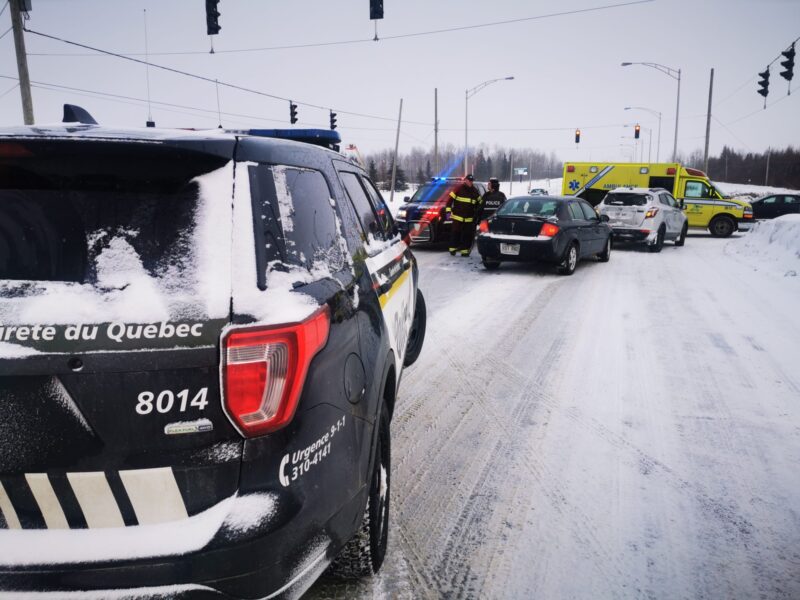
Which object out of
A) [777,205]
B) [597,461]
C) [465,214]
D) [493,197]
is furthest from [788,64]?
[597,461]

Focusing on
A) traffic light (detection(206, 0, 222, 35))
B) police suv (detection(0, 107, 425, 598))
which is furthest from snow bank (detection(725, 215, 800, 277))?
traffic light (detection(206, 0, 222, 35))

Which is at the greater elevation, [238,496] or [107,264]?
[107,264]

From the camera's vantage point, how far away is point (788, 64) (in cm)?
1742

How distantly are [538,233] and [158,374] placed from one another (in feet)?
33.8

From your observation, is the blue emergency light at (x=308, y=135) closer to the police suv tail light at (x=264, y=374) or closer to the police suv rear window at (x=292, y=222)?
the police suv rear window at (x=292, y=222)

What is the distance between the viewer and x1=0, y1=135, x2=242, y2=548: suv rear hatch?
1.52 m

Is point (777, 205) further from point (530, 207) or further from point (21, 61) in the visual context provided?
point (21, 61)

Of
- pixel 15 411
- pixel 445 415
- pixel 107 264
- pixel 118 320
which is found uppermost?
pixel 107 264

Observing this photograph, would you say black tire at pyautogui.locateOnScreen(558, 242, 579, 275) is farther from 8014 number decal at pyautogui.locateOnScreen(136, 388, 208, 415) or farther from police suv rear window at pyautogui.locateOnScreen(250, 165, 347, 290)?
8014 number decal at pyautogui.locateOnScreen(136, 388, 208, 415)

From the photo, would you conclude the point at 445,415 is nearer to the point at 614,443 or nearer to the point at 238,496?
the point at 614,443


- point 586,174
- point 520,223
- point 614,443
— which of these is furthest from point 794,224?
point 614,443

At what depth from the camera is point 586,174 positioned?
2217 cm

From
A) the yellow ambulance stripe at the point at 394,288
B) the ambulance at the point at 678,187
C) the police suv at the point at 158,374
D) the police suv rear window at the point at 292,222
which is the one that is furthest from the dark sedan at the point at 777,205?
the police suv at the point at 158,374

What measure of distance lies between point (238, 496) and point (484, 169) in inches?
6761
